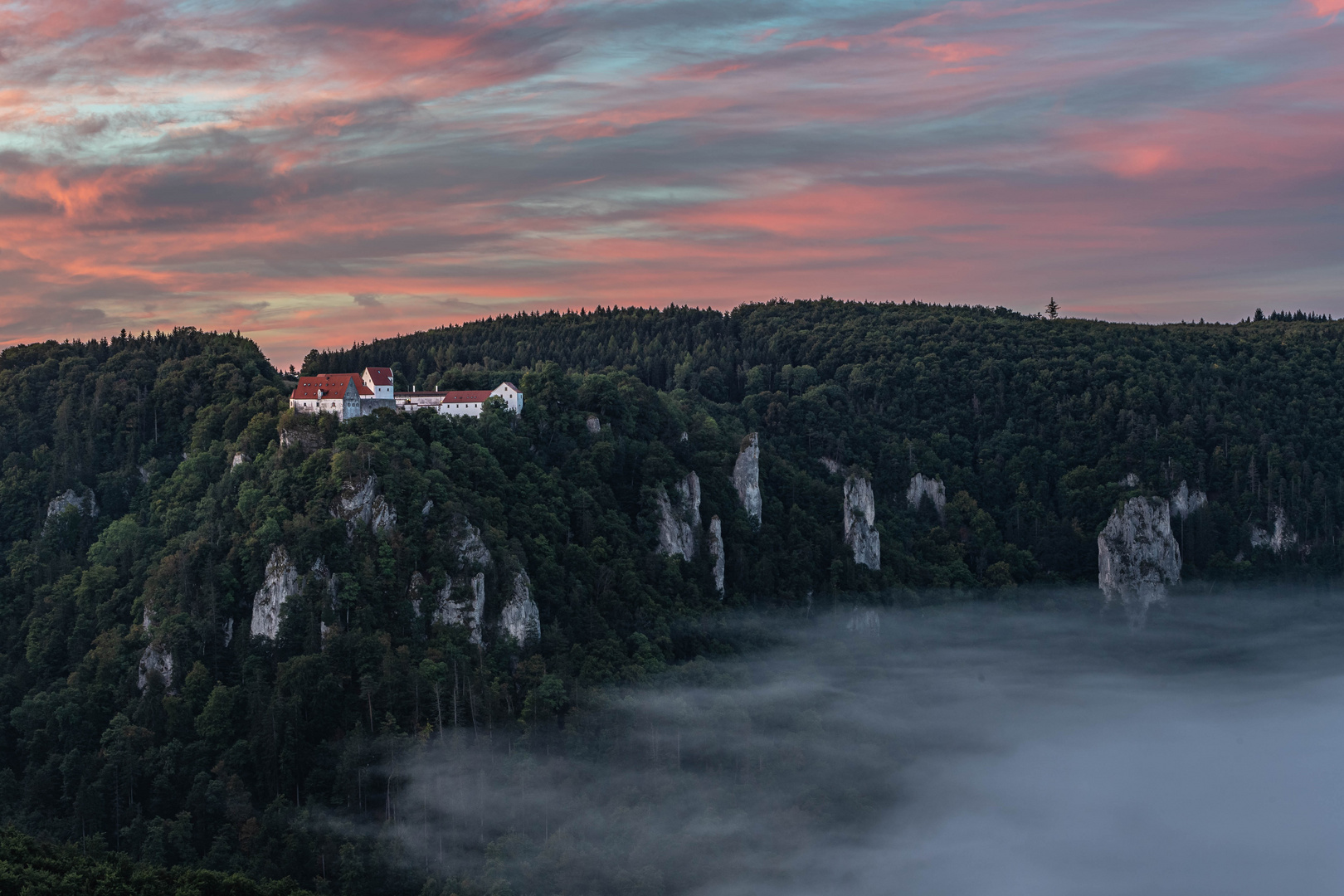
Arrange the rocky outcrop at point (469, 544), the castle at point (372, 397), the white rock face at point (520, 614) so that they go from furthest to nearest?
1. the castle at point (372, 397)
2. the white rock face at point (520, 614)
3. the rocky outcrop at point (469, 544)

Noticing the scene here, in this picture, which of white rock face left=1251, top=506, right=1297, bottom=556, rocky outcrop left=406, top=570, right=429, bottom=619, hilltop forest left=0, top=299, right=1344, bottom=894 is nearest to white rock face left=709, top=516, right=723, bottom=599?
hilltop forest left=0, top=299, right=1344, bottom=894

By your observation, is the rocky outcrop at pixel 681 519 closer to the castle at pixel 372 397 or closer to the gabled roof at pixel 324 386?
the castle at pixel 372 397

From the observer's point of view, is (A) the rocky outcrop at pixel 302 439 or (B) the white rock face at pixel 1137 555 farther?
(B) the white rock face at pixel 1137 555

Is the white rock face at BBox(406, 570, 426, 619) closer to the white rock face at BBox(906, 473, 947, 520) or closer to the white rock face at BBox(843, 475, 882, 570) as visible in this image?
the white rock face at BBox(843, 475, 882, 570)

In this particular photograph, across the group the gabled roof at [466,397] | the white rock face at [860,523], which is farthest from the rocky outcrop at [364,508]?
the white rock face at [860,523]

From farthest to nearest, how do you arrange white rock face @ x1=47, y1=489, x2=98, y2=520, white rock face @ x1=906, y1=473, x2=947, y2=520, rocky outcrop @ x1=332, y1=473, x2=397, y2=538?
white rock face @ x1=906, y1=473, x2=947, y2=520
white rock face @ x1=47, y1=489, x2=98, y2=520
rocky outcrop @ x1=332, y1=473, x2=397, y2=538

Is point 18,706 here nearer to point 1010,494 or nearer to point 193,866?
point 193,866

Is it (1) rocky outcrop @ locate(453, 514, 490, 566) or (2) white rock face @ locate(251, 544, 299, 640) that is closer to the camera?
(2) white rock face @ locate(251, 544, 299, 640)

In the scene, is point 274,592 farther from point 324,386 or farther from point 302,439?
point 324,386
